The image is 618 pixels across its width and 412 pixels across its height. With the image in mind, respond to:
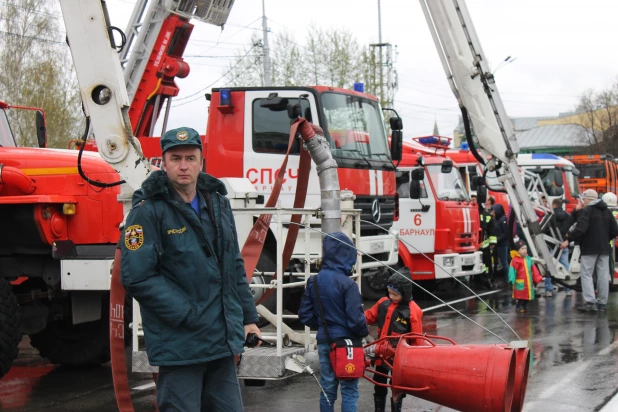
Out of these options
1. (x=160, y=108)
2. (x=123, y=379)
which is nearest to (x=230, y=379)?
(x=123, y=379)

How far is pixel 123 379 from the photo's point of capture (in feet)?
18.9

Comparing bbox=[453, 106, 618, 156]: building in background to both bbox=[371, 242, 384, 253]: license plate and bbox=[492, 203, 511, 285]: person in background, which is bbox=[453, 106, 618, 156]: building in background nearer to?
bbox=[492, 203, 511, 285]: person in background

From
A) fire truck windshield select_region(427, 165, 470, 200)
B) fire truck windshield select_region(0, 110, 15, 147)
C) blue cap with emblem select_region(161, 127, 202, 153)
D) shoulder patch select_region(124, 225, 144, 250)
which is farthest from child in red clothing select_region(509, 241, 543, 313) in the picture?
shoulder patch select_region(124, 225, 144, 250)

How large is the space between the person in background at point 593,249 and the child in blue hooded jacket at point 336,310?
27.1 ft

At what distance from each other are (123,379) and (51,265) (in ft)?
9.34

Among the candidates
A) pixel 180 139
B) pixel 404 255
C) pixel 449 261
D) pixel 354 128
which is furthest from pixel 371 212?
pixel 180 139

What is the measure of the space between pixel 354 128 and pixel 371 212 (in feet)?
3.57

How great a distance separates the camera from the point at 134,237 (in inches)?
160

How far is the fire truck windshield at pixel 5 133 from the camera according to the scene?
927 cm

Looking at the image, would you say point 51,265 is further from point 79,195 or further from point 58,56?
point 58,56

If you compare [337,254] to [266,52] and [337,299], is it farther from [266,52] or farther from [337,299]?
[266,52]

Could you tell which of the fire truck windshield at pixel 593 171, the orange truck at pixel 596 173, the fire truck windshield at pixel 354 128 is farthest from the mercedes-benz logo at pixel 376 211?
the fire truck windshield at pixel 593 171

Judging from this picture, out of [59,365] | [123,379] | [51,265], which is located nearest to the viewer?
[123,379]

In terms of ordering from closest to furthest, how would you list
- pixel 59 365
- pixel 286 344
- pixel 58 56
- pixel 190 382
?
1. pixel 190 382
2. pixel 286 344
3. pixel 59 365
4. pixel 58 56
